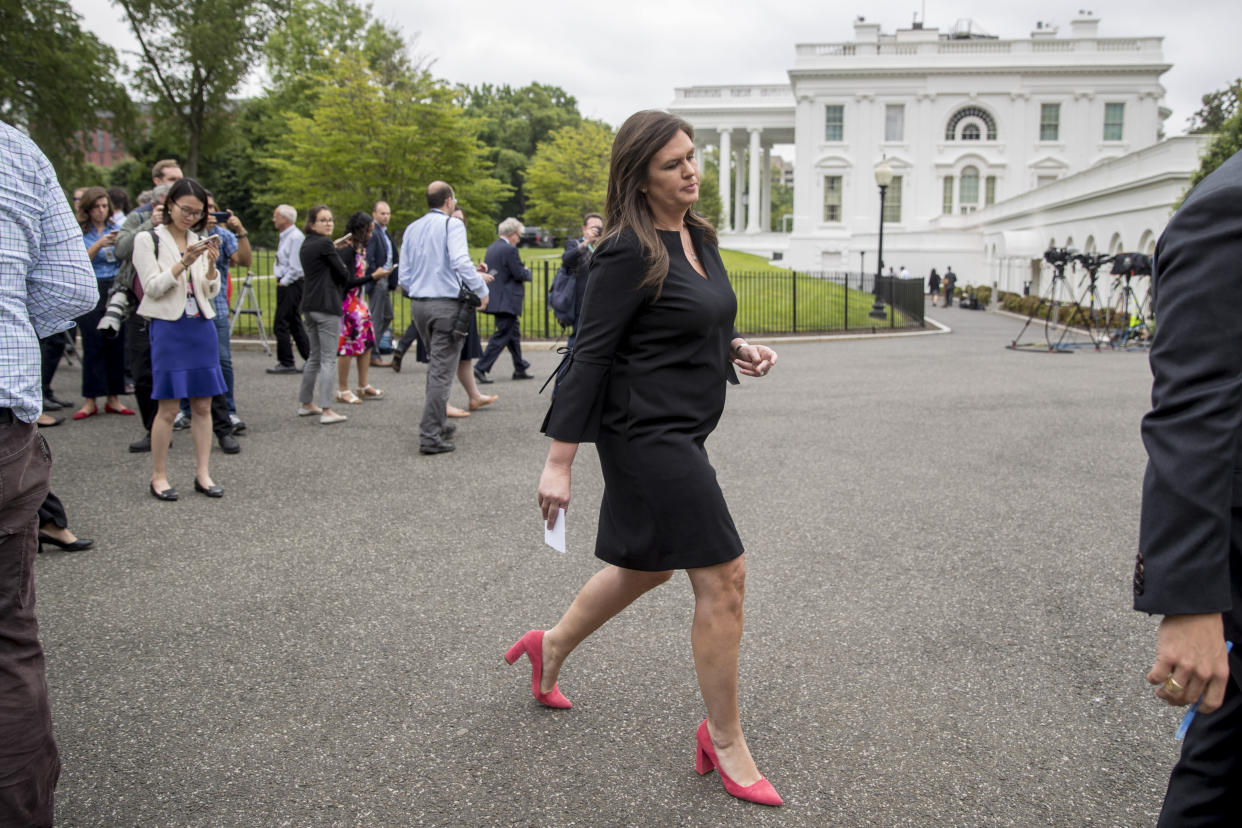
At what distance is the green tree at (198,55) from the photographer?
3716 centimetres

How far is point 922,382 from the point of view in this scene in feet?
43.5

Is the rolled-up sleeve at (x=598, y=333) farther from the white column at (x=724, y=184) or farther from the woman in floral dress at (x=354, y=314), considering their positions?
the white column at (x=724, y=184)

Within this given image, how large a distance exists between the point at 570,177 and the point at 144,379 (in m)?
40.9

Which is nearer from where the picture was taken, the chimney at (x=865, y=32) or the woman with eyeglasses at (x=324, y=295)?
the woman with eyeglasses at (x=324, y=295)

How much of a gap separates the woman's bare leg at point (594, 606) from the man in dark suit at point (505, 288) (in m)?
8.24

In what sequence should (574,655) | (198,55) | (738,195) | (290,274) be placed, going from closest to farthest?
(574,655), (290,274), (198,55), (738,195)

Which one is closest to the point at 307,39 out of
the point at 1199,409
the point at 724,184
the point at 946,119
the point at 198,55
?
the point at 198,55

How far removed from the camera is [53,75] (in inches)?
967

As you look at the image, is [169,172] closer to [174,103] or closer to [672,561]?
[672,561]

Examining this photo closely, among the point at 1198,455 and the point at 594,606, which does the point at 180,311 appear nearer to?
the point at 594,606

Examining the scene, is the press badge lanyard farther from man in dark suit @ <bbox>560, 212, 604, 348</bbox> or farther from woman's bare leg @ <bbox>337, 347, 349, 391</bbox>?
man in dark suit @ <bbox>560, 212, 604, 348</bbox>

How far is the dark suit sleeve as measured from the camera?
1604 mm

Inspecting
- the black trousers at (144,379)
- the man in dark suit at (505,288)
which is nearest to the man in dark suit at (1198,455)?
the black trousers at (144,379)

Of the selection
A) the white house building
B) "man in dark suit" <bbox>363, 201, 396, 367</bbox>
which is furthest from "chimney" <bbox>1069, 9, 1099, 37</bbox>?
"man in dark suit" <bbox>363, 201, 396, 367</bbox>
